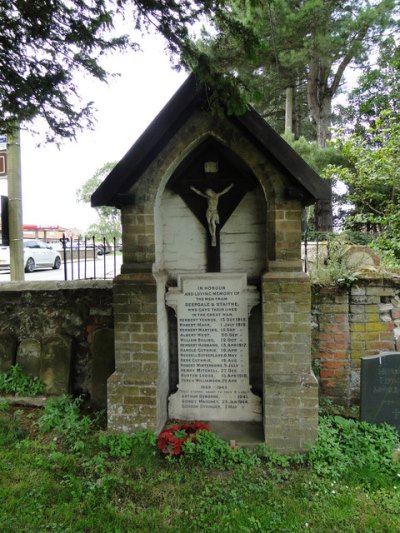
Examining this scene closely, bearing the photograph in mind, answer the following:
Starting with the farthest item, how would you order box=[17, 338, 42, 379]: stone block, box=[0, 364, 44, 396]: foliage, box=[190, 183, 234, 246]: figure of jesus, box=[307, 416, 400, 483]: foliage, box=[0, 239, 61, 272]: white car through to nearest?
box=[0, 239, 61, 272]: white car
box=[17, 338, 42, 379]: stone block
box=[0, 364, 44, 396]: foliage
box=[190, 183, 234, 246]: figure of jesus
box=[307, 416, 400, 483]: foliage

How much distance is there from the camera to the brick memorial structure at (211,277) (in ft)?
10.4

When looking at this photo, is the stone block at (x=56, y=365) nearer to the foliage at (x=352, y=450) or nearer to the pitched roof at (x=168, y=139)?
the pitched roof at (x=168, y=139)

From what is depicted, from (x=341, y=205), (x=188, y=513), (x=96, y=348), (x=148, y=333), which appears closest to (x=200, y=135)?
(x=148, y=333)

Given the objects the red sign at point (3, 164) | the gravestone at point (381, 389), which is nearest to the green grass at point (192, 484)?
the gravestone at point (381, 389)

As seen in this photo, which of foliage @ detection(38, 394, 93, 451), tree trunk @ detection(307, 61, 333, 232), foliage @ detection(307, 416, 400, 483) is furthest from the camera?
tree trunk @ detection(307, 61, 333, 232)

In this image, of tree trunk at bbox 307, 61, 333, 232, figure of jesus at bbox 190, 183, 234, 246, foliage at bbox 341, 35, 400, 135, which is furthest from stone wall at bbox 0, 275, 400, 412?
tree trunk at bbox 307, 61, 333, 232

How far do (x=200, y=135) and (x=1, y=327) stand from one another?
341 cm

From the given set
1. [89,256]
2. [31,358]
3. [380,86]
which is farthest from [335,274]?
[89,256]

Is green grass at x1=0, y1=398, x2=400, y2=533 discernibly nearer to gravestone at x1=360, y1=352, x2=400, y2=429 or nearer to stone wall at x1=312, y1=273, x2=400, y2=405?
gravestone at x1=360, y1=352, x2=400, y2=429

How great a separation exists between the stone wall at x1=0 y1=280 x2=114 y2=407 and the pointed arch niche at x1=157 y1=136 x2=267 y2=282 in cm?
109

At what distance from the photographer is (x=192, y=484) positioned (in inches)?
109

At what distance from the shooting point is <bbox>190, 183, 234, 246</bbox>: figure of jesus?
11.5ft

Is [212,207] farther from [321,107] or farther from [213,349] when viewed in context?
[321,107]

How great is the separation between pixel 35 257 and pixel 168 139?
1300 centimetres
